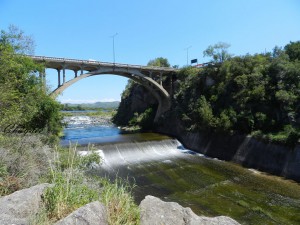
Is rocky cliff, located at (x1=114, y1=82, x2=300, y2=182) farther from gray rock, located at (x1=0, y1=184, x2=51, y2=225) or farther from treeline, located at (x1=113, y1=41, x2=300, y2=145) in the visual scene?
gray rock, located at (x1=0, y1=184, x2=51, y2=225)

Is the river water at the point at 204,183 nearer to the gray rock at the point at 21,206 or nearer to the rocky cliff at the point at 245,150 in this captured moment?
the rocky cliff at the point at 245,150

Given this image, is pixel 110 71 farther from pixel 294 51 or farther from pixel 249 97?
pixel 294 51

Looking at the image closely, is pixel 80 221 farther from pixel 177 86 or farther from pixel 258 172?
pixel 177 86

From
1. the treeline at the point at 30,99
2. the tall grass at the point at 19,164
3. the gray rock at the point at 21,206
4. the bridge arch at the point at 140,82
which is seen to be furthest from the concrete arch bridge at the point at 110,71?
the gray rock at the point at 21,206

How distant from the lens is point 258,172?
1728cm

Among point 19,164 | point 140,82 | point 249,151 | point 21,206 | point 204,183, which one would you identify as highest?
point 140,82

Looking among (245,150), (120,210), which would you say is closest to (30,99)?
(120,210)

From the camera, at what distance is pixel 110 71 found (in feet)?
101

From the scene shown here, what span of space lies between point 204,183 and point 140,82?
75.9 ft

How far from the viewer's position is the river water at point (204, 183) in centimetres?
1102

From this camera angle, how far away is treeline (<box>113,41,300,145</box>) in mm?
19125

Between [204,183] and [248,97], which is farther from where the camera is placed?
[248,97]

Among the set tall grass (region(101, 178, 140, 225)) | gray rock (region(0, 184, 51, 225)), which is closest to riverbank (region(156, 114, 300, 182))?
tall grass (region(101, 178, 140, 225))

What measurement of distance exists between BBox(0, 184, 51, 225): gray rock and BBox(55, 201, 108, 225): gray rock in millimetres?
560
